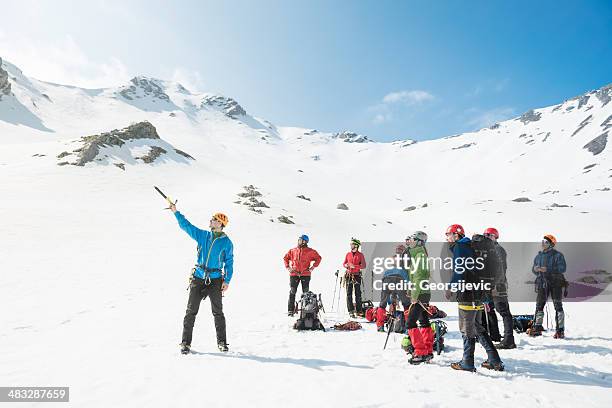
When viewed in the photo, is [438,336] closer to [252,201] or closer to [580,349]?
[580,349]

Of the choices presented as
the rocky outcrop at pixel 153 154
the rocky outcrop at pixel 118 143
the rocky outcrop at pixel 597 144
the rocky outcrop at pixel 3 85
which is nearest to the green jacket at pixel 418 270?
the rocky outcrop at pixel 118 143

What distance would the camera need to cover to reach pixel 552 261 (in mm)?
9188

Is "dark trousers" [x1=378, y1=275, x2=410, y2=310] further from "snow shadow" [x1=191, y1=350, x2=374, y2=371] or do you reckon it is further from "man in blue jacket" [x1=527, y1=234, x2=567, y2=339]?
"snow shadow" [x1=191, y1=350, x2=374, y2=371]

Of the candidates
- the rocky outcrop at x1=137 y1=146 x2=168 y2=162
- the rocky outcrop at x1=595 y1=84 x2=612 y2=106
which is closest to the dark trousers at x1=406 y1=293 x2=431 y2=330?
the rocky outcrop at x1=137 y1=146 x2=168 y2=162

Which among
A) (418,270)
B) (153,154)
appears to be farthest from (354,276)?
(153,154)

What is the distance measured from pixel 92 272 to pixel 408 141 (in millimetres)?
187021

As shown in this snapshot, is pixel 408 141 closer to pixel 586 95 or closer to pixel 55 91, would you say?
pixel 586 95

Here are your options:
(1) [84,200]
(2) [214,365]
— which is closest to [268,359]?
(2) [214,365]

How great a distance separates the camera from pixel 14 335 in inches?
294

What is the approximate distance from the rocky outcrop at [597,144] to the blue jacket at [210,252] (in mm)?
139235

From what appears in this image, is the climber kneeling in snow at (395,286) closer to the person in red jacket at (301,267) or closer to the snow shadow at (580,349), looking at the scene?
the person in red jacket at (301,267)

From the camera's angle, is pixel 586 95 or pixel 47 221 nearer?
pixel 47 221

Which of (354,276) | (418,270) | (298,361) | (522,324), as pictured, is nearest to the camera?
(298,361)

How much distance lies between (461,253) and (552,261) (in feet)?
15.9
